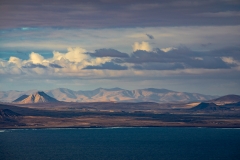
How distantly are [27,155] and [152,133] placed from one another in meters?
80.4

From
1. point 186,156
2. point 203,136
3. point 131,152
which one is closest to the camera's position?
point 186,156

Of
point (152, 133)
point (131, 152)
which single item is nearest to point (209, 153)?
point (131, 152)

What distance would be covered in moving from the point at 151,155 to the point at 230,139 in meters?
54.9

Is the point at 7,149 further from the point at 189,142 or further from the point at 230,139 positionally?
the point at 230,139

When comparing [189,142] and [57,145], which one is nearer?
[57,145]

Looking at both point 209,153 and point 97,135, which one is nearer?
point 209,153

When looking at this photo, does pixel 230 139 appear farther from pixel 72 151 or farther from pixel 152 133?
pixel 72 151

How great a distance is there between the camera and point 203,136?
187m

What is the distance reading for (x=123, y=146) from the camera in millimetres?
152250

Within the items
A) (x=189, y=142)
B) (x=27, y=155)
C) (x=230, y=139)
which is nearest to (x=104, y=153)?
(x=27, y=155)

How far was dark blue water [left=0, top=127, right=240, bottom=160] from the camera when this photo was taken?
126 meters

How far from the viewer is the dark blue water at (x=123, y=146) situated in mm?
125562

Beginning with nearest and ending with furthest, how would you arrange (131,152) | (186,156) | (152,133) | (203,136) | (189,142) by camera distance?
(186,156) → (131,152) → (189,142) → (203,136) → (152,133)

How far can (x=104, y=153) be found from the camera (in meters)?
132
